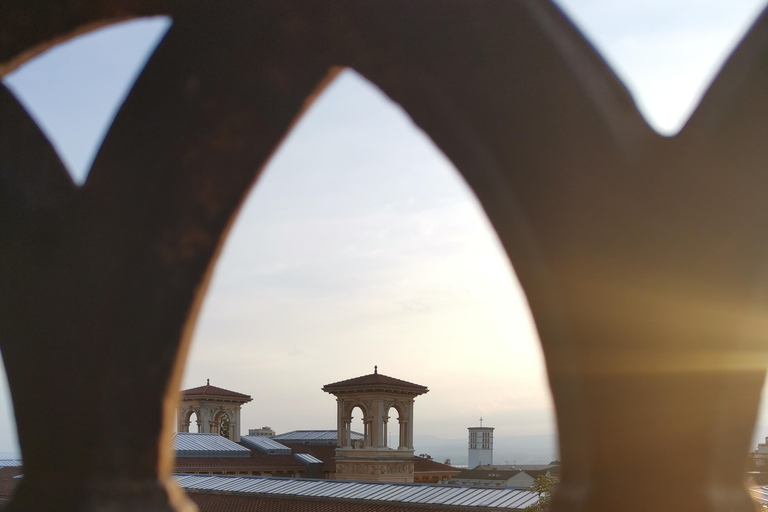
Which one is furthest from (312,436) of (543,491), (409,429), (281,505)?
(543,491)

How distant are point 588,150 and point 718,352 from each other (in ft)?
1.66

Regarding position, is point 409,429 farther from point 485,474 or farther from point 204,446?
point 485,474

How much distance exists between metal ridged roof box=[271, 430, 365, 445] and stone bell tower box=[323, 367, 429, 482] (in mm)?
15162

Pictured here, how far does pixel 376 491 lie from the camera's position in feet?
54.7

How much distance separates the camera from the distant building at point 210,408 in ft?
105

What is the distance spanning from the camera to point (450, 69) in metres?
1.88

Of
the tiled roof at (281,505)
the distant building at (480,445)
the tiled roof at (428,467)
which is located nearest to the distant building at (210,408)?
the tiled roof at (428,467)

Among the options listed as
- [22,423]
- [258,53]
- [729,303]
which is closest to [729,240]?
[729,303]

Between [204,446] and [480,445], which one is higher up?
[204,446]

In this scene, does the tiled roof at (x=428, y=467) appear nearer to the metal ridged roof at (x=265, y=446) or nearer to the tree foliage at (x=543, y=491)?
the metal ridged roof at (x=265, y=446)

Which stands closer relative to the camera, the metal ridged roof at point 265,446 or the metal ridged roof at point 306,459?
the metal ridged roof at point 306,459

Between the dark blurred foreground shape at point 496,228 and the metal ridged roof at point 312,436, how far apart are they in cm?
3846

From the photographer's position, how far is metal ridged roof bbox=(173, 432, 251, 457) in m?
27.3

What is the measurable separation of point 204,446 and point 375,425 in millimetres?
7380
